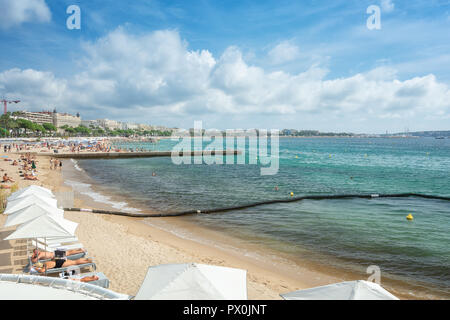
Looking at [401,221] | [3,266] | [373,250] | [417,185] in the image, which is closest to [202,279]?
[3,266]

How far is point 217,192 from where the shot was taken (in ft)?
85.7

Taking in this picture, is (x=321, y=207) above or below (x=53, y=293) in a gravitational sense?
below

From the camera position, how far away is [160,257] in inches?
413

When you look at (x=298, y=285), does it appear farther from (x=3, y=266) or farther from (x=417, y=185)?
(x=417, y=185)

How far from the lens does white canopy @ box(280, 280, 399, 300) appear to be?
4301mm

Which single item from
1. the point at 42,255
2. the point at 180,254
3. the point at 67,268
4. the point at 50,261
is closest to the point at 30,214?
the point at 42,255

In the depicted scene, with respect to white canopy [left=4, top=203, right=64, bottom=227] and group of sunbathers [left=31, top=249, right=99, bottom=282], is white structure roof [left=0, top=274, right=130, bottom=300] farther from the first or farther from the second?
white canopy [left=4, top=203, right=64, bottom=227]

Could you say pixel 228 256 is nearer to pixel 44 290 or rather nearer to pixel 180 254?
pixel 180 254

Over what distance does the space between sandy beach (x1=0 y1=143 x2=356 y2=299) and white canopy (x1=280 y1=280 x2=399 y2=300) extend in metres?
3.48

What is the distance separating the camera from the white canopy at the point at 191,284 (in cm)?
426

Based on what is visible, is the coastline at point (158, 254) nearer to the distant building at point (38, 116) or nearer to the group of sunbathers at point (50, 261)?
the group of sunbathers at point (50, 261)

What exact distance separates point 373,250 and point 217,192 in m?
15.5

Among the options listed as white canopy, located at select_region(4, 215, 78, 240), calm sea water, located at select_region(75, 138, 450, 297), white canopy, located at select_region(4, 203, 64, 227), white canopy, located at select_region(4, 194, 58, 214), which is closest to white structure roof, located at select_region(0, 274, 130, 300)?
white canopy, located at select_region(4, 215, 78, 240)

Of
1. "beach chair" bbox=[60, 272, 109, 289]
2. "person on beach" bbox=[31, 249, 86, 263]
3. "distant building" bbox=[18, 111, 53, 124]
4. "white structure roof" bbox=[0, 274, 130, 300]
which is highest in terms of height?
"distant building" bbox=[18, 111, 53, 124]
